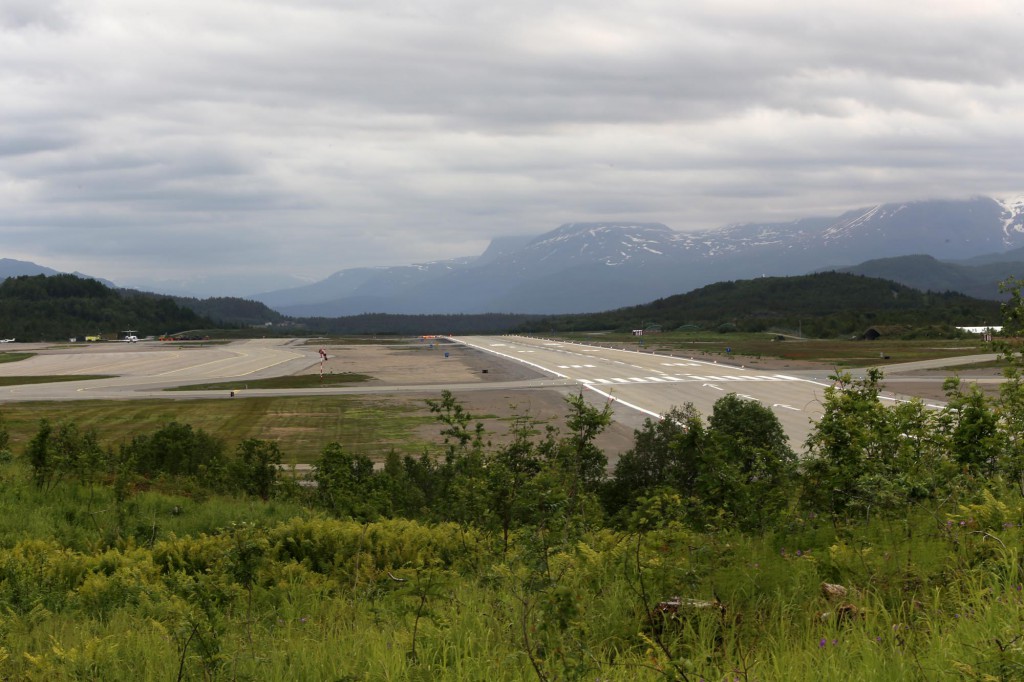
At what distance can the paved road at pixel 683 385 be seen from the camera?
42750 mm

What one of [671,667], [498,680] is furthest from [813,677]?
[498,680]

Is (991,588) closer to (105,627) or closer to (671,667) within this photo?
(671,667)

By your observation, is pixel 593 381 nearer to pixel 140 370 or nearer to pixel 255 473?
pixel 255 473

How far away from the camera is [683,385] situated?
57.9 m

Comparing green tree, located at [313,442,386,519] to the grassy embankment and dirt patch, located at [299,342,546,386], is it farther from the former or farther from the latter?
dirt patch, located at [299,342,546,386]

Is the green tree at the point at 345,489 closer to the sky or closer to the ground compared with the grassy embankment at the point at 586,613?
closer to the ground

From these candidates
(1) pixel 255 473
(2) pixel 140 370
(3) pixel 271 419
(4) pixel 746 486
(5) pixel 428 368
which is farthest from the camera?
(5) pixel 428 368

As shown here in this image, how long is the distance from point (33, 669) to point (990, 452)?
11.4 meters

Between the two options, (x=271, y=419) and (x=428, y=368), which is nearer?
(x=271, y=419)

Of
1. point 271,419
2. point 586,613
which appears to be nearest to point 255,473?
point 586,613

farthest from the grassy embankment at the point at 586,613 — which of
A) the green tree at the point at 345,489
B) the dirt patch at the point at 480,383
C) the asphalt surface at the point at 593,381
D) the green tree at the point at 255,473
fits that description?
the asphalt surface at the point at 593,381

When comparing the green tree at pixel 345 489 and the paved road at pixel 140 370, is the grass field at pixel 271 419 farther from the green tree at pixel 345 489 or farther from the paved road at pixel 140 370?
the green tree at pixel 345 489

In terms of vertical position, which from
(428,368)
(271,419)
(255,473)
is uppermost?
(255,473)

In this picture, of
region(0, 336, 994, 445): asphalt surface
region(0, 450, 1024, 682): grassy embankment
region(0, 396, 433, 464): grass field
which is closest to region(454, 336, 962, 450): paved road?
region(0, 336, 994, 445): asphalt surface
